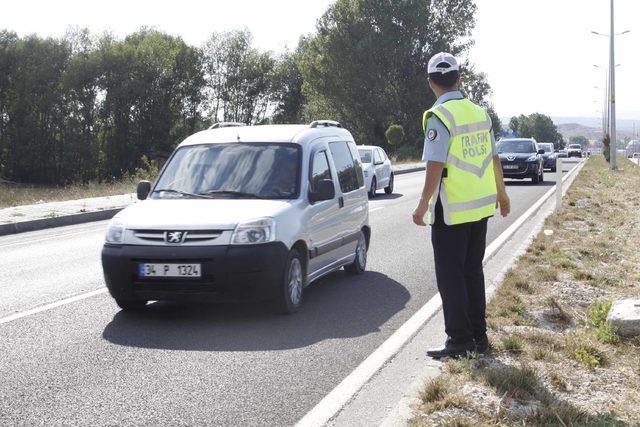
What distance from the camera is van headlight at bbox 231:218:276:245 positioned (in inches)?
287

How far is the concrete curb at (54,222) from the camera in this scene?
16859mm

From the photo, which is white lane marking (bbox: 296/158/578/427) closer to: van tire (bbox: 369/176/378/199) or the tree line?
van tire (bbox: 369/176/378/199)

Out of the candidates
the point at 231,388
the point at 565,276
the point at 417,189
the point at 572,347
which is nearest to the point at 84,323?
the point at 231,388

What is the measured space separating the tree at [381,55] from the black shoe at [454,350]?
67191 millimetres

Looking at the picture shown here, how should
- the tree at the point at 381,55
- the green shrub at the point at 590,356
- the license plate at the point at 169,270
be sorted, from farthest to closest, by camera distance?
the tree at the point at 381,55 < the license plate at the point at 169,270 < the green shrub at the point at 590,356

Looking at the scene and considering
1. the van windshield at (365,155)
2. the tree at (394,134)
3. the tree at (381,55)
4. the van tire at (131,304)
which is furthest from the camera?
the tree at (381,55)

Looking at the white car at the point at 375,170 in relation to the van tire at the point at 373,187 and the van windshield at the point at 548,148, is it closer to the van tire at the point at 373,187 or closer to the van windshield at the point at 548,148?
the van tire at the point at 373,187

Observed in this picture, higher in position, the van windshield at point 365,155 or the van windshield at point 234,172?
the van windshield at point 234,172

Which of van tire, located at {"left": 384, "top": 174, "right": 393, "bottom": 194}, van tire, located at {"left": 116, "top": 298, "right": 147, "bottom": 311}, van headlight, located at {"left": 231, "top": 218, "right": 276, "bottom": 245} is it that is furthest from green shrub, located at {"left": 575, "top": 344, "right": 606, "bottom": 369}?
van tire, located at {"left": 384, "top": 174, "right": 393, "bottom": 194}

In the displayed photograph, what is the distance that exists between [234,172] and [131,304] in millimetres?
1573

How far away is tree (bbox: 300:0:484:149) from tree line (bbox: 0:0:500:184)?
0.28ft

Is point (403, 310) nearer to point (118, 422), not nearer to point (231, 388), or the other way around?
point (231, 388)

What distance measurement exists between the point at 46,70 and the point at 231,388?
73.1 metres

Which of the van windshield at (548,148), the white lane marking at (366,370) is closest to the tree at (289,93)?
the van windshield at (548,148)
